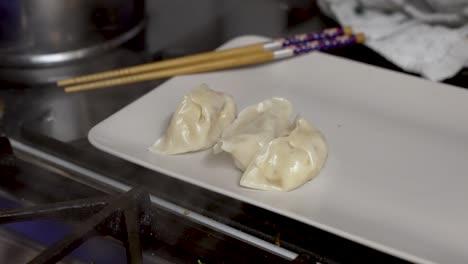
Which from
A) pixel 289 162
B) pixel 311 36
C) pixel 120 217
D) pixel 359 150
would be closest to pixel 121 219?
pixel 120 217

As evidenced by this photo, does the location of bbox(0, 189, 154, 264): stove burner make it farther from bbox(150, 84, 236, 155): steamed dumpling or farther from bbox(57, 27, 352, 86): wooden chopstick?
bbox(57, 27, 352, 86): wooden chopstick

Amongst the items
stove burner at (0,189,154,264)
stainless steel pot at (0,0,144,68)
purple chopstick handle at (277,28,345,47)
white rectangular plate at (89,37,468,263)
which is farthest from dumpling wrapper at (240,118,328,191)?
stainless steel pot at (0,0,144,68)

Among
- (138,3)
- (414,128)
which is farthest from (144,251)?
(138,3)

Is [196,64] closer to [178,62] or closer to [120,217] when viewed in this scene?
[178,62]

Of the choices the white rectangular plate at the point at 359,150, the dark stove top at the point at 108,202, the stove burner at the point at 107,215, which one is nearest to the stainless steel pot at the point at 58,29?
the dark stove top at the point at 108,202

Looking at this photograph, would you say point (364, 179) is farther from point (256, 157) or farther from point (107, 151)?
point (107, 151)

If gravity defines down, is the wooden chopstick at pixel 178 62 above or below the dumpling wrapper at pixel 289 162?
above

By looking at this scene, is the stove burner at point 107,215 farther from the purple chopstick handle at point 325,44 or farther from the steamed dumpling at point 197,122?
the purple chopstick handle at point 325,44
